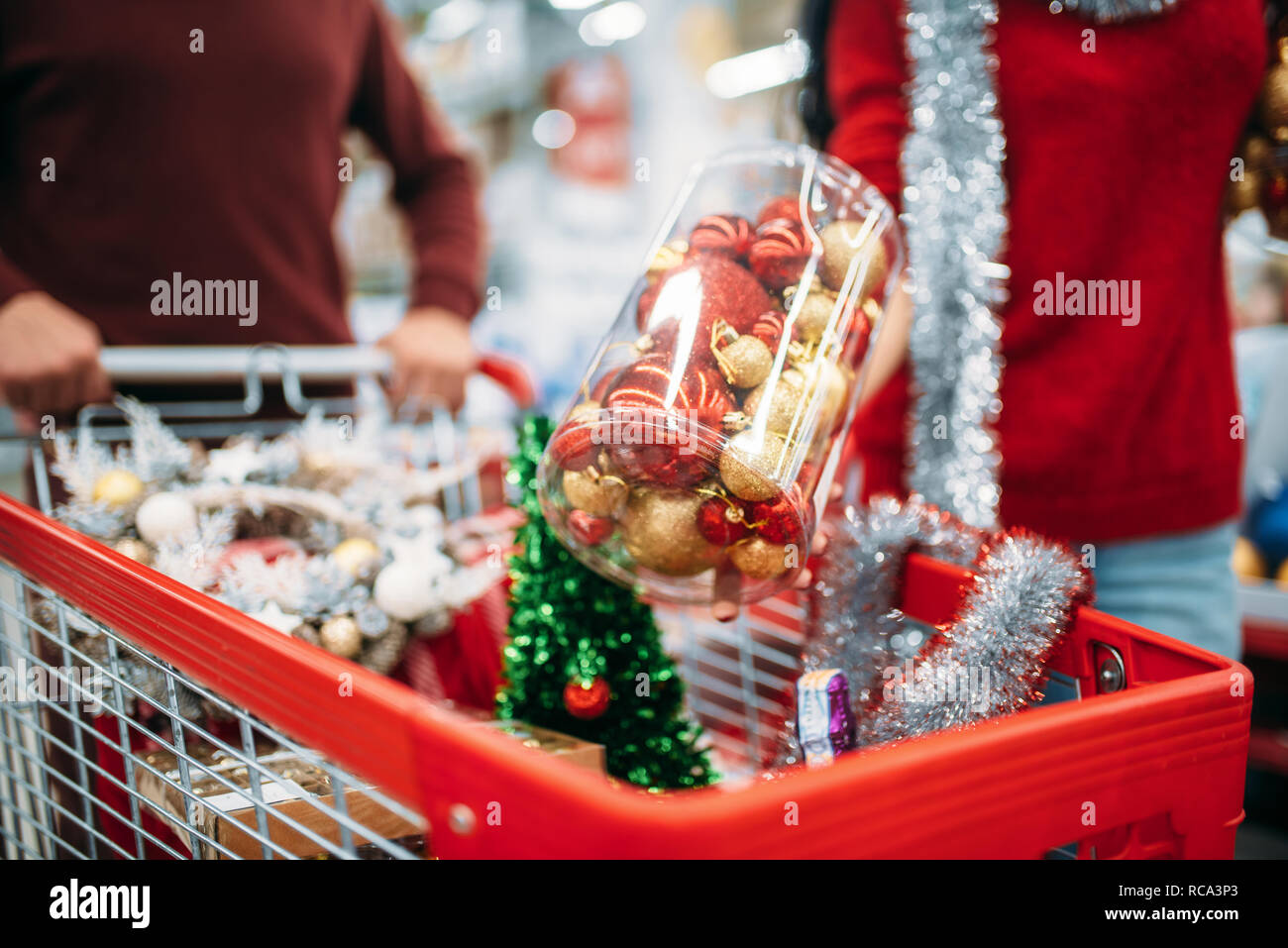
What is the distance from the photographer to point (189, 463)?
1.05 metres

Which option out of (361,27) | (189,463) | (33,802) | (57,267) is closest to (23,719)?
(33,802)

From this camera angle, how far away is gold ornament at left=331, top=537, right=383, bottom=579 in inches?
38.1

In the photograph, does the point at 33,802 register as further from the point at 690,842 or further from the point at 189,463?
the point at 690,842

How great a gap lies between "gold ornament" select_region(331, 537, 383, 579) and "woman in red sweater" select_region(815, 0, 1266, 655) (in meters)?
0.55

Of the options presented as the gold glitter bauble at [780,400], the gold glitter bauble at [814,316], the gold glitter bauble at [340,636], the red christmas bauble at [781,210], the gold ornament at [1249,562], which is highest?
the red christmas bauble at [781,210]

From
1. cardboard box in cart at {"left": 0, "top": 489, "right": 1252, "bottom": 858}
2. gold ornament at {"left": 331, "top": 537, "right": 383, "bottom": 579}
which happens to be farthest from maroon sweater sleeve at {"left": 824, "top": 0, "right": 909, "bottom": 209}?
gold ornament at {"left": 331, "top": 537, "right": 383, "bottom": 579}

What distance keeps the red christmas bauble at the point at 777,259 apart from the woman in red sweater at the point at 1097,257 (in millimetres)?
289

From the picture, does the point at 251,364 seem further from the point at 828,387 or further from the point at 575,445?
the point at 828,387

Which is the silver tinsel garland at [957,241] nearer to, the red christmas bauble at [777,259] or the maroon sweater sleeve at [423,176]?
the red christmas bauble at [777,259]

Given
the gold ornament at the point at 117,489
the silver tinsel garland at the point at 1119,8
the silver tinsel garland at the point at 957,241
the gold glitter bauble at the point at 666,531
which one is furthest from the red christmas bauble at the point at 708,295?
the gold ornament at the point at 117,489

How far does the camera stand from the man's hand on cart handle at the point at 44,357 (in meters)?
0.94

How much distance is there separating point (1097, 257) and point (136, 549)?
101cm

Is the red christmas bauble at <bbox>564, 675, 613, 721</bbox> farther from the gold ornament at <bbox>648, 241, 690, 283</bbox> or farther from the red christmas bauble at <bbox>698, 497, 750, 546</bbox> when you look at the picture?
the gold ornament at <bbox>648, 241, 690, 283</bbox>

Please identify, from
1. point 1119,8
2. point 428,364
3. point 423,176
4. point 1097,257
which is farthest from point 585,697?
point 423,176
